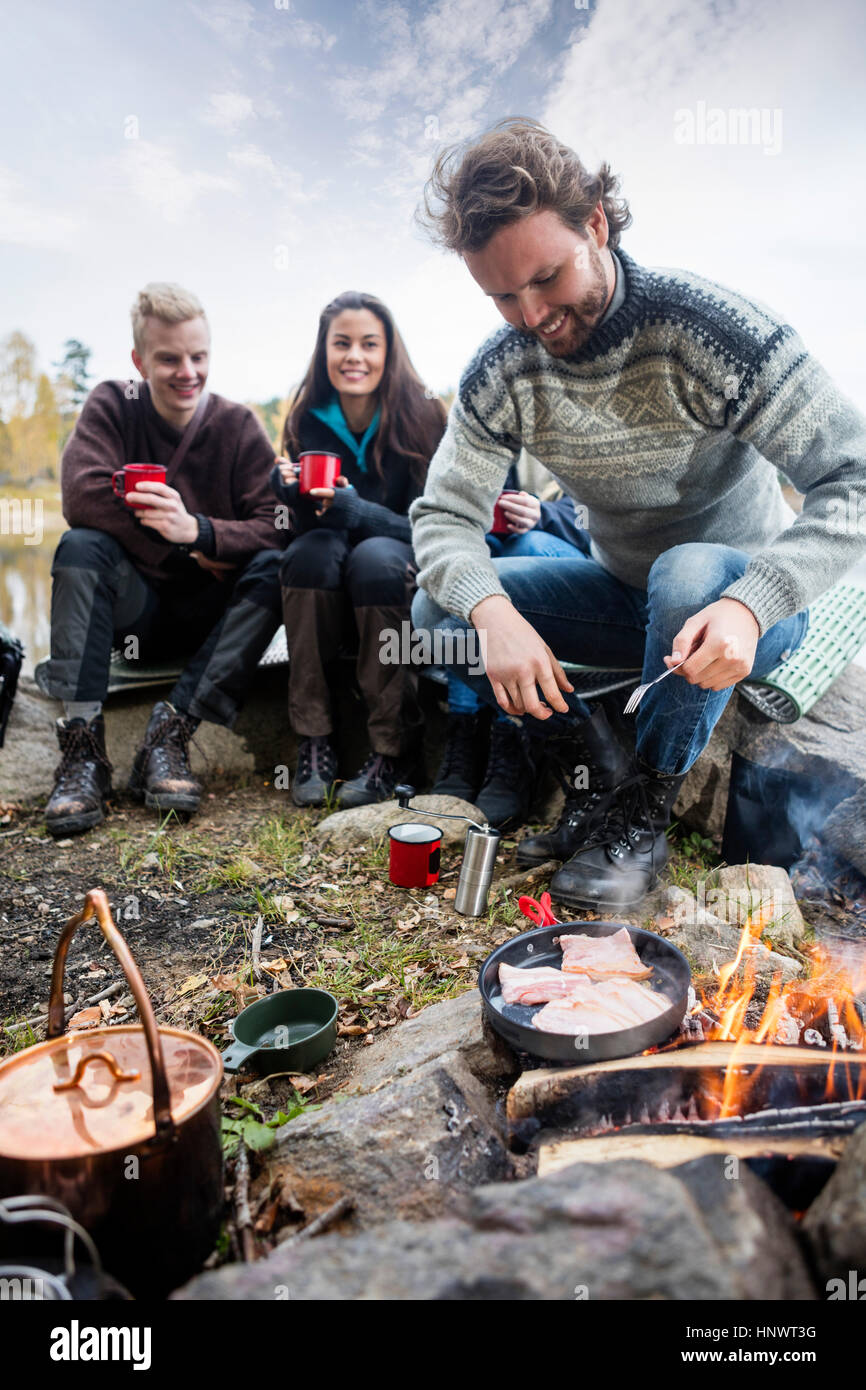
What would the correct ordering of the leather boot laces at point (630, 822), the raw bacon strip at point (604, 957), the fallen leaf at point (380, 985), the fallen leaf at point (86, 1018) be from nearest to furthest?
the raw bacon strip at point (604, 957)
the fallen leaf at point (86, 1018)
the fallen leaf at point (380, 985)
the leather boot laces at point (630, 822)

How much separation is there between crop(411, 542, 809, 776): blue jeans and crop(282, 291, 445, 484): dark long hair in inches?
42.2

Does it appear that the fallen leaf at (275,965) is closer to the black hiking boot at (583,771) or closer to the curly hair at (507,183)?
the black hiking boot at (583,771)

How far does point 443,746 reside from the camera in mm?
3771

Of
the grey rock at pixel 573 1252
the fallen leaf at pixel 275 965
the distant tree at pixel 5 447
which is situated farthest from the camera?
the distant tree at pixel 5 447

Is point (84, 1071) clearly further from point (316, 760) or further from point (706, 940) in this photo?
point (316, 760)

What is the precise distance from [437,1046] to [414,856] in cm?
102

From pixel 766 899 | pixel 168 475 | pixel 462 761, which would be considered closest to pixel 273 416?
pixel 168 475

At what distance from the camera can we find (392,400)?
3670mm

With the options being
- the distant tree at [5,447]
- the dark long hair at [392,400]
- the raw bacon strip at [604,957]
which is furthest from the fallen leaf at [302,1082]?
the distant tree at [5,447]

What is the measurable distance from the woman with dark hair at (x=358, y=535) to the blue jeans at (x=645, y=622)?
443 millimetres

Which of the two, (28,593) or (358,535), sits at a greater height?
(358,535)

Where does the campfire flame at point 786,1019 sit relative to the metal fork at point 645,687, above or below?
below

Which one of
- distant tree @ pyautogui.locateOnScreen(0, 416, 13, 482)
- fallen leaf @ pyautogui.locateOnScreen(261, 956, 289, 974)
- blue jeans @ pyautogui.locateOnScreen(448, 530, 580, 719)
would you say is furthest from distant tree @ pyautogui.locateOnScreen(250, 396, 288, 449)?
distant tree @ pyautogui.locateOnScreen(0, 416, 13, 482)

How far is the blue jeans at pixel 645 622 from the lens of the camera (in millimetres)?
2174
